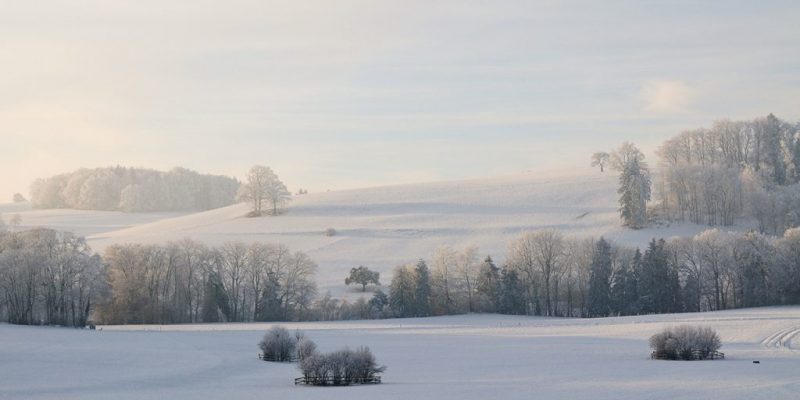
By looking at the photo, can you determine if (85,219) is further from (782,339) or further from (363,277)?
(782,339)

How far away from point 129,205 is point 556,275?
10345 centimetres

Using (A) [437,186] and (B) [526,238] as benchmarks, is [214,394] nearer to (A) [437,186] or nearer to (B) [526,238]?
(B) [526,238]

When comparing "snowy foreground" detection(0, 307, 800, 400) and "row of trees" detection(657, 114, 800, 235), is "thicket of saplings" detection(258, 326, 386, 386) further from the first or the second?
"row of trees" detection(657, 114, 800, 235)

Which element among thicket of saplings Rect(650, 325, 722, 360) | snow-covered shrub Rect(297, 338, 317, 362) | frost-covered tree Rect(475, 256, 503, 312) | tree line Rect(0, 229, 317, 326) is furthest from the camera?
frost-covered tree Rect(475, 256, 503, 312)

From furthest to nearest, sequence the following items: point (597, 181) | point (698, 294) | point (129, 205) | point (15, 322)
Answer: point (129, 205) → point (597, 181) → point (698, 294) → point (15, 322)

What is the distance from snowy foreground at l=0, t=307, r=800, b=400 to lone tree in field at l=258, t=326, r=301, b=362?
137 centimetres

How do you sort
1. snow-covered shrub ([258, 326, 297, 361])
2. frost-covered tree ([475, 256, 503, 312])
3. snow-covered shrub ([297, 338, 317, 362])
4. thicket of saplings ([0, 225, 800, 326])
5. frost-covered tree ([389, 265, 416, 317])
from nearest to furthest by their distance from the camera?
1. snow-covered shrub ([297, 338, 317, 362])
2. snow-covered shrub ([258, 326, 297, 361])
3. thicket of saplings ([0, 225, 800, 326])
4. frost-covered tree ([389, 265, 416, 317])
5. frost-covered tree ([475, 256, 503, 312])

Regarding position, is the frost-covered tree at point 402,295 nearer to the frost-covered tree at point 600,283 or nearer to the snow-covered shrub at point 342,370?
the frost-covered tree at point 600,283

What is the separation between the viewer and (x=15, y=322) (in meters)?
69.6

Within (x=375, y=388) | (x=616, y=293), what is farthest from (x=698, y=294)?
(x=375, y=388)

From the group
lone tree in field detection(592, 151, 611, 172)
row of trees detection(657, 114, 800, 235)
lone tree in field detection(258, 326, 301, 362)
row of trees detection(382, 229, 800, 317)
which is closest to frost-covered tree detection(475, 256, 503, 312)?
row of trees detection(382, 229, 800, 317)

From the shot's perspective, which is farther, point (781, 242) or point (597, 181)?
point (597, 181)

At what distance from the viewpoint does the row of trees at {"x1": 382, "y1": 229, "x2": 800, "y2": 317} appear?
77250 mm

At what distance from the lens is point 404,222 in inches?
4658
